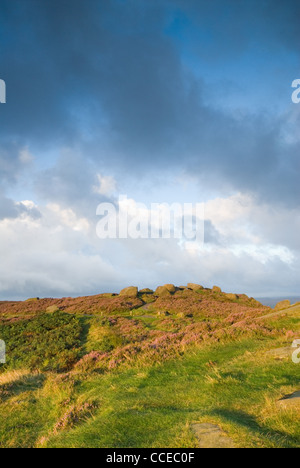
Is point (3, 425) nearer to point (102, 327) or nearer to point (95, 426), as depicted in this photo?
→ point (95, 426)

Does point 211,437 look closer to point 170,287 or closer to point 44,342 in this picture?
point 44,342

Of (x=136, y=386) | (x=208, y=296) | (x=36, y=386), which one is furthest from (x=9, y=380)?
(x=208, y=296)

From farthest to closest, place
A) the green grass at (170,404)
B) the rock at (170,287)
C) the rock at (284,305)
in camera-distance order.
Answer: the rock at (170,287) → the rock at (284,305) → the green grass at (170,404)

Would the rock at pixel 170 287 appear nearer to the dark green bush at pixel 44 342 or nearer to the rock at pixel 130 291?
the rock at pixel 130 291

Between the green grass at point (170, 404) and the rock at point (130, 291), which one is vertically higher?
the rock at point (130, 291)

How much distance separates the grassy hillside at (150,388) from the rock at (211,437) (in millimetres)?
139

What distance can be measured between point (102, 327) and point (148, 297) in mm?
22081

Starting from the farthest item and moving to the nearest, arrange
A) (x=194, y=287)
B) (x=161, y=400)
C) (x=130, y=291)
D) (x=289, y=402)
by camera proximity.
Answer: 1. (x=194, y=287)
2. (x=130, y=291)
3. (x=161, y=400)
4. (x=289, y=402)

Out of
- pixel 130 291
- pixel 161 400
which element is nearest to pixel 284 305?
pixel 130 291

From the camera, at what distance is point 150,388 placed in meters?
12.4

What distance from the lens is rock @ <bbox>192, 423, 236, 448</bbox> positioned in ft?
19.9

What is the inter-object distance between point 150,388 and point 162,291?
43.3 m

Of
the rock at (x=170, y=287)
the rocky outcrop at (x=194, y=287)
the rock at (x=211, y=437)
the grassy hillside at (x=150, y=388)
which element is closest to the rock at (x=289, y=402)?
the grassy hillside at (x=150, y=388)

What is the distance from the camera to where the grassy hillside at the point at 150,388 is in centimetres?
768
